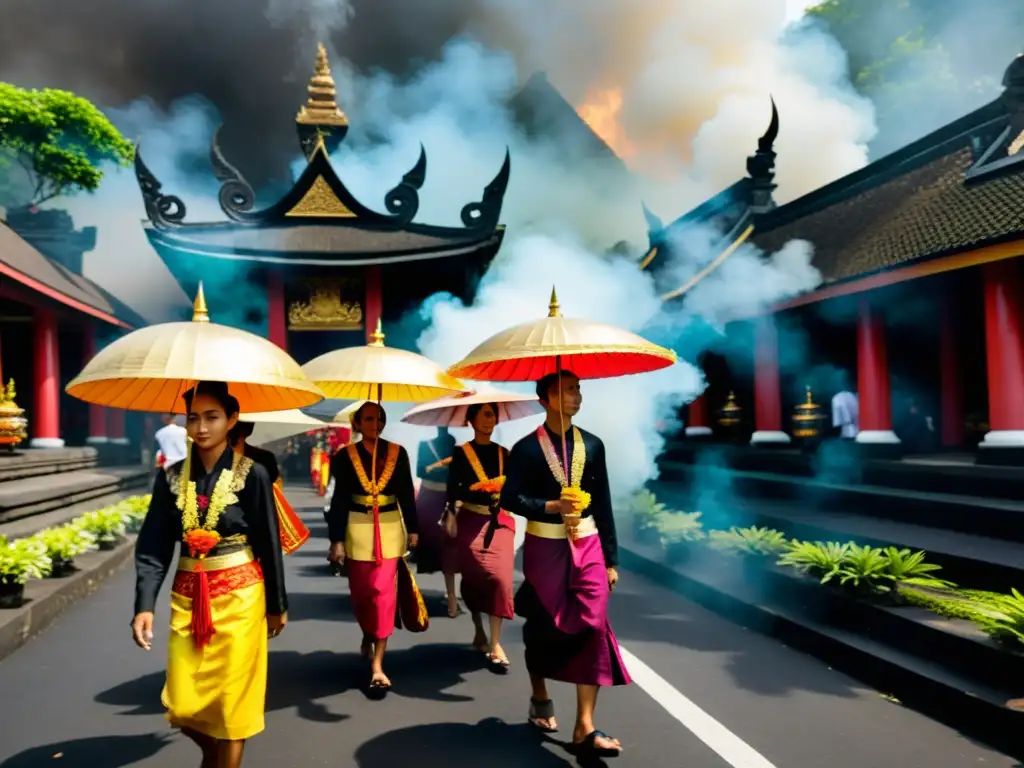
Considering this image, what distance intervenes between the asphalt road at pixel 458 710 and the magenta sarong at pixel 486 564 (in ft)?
1.32

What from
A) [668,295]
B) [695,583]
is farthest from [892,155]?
[695,583]

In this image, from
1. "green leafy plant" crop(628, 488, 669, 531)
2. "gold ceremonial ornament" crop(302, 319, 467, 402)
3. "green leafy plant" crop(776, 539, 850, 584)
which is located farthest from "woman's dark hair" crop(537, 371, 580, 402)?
"green leafy plant" crop(628, 488, 669, 531)

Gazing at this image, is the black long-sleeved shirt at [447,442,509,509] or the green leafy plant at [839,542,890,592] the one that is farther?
the black long-sleeved shirt at [447,442,509,509]

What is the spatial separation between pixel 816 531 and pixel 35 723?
729 centimetres

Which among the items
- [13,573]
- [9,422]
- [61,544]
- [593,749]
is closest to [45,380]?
[9,422]

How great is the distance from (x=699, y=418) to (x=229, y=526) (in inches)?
618

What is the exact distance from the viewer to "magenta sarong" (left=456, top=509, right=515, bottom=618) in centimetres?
610

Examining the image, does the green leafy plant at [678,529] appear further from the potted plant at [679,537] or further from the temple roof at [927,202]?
the temple roof at [927,202]

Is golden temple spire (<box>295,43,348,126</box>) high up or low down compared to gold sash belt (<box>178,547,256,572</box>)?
up

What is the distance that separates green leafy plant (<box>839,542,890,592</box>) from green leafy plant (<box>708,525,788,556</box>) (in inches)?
56.2

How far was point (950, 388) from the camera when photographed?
1262 cm

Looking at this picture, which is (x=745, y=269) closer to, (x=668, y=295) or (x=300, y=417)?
(x=668, y=295)

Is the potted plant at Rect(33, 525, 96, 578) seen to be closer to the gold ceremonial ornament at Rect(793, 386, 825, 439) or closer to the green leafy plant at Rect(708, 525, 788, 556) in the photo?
the green leafy plant at Rect(708, 525, 788, 556)

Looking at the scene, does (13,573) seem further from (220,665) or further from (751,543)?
(751,543)
